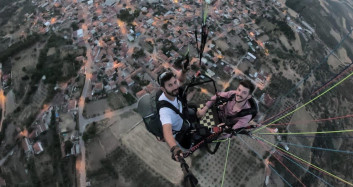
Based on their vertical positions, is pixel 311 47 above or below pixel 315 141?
above

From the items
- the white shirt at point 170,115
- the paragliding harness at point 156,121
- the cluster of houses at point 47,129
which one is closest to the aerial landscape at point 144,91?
the cluster of houses at point 47,129

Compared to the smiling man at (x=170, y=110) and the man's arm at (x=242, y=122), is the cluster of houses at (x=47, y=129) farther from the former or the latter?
the man's arm at (x=242, y=122)

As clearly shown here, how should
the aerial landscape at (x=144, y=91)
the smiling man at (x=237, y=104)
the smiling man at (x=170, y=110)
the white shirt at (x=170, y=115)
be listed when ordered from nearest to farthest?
the smiling man at (x=170, y=110) < the white shirt at (x=170, y=115) < the smiling man at (x=237, y=104) < the aerial landscape at (x=144, y=91)

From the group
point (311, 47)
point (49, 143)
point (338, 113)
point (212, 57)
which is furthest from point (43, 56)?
point (311, 47)

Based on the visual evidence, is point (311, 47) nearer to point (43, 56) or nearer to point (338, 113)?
point (338, 113)

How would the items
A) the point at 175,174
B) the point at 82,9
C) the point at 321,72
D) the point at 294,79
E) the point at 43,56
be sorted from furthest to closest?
the point at 82,9, the point at 321,72, the point at 294,79, the point at 43,56, the point at 175,174

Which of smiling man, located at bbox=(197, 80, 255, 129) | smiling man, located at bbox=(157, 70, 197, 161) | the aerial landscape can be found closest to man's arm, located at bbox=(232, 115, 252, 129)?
smiling man, located at bbox=(197, 80, 255, 129)

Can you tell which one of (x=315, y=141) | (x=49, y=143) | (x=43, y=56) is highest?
(x=43, y=56)

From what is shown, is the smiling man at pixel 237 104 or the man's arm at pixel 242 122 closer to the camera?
the smiling man at pixel 237 104
